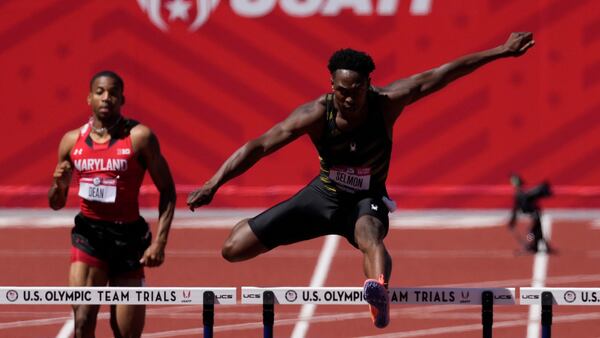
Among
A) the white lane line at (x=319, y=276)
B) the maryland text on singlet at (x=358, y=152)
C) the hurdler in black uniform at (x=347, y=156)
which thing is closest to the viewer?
the hurdler in black uniform at (x=347, y=156)

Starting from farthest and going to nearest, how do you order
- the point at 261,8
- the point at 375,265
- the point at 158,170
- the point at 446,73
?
the point at 261,8
the point at 158,170
the point at 446,73
the point at 375,265

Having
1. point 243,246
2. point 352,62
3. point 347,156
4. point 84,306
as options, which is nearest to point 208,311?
point 243,246

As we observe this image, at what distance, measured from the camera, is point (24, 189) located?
16672 mm

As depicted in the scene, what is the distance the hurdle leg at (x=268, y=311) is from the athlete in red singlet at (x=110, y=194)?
902 millimetres

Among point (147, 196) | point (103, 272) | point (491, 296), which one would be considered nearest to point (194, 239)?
point (147, 196)

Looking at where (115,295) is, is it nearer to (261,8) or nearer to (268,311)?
(268,311)

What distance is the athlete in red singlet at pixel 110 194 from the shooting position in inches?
327

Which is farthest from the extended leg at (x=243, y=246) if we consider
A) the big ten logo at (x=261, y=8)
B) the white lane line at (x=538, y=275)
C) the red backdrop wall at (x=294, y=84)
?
the big ten logo at (x=261, y=8)

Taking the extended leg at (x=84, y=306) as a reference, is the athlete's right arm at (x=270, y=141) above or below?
above

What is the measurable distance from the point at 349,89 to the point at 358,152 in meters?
0.44

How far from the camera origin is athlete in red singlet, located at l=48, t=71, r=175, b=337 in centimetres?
831

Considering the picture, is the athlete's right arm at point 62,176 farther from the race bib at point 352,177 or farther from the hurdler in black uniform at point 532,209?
the hurdler in black uniform at point 532,209

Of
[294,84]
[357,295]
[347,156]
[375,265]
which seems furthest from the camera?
[294,84]

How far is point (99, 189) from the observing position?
8352 millimetres
